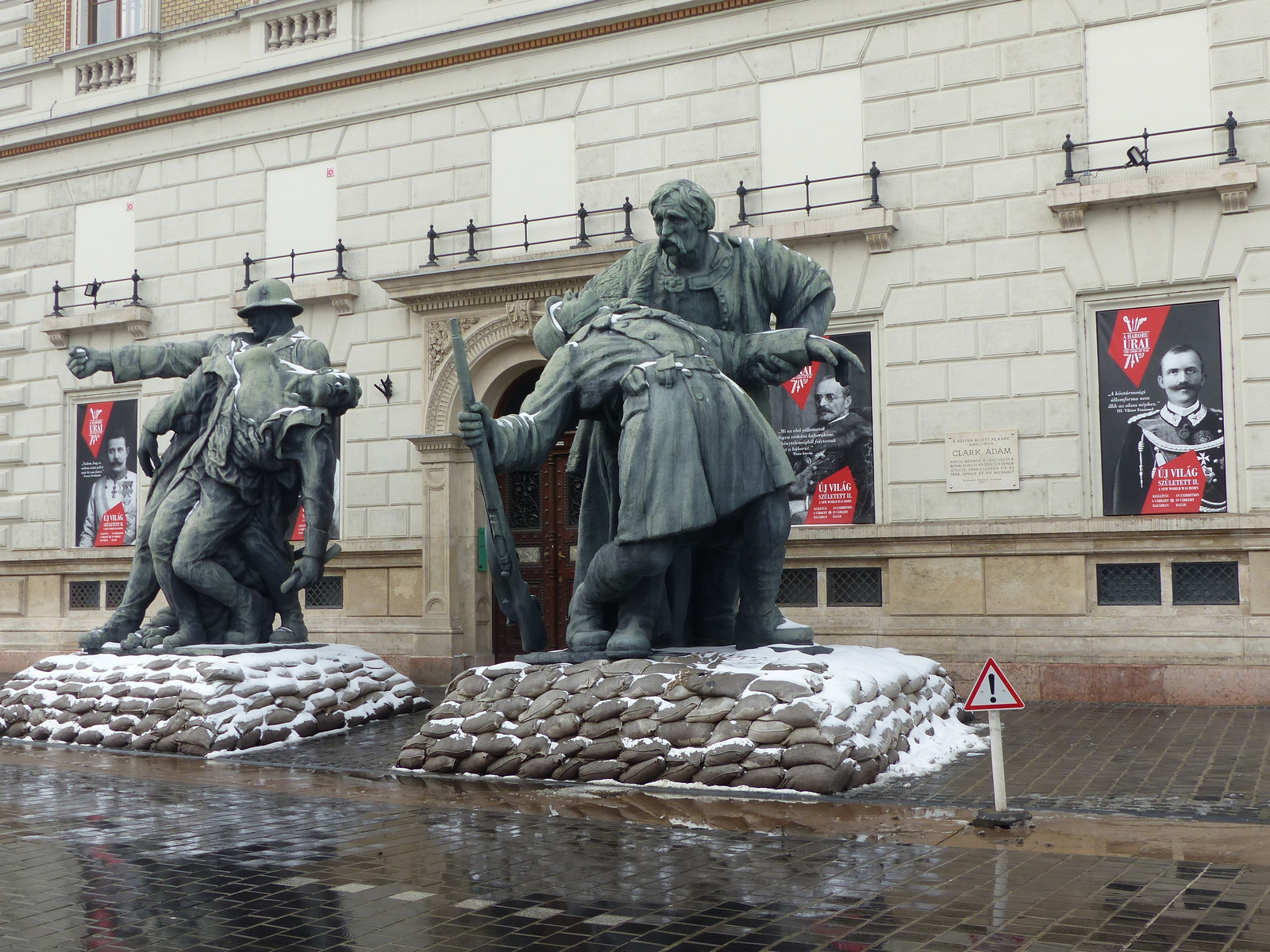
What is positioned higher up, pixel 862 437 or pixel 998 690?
pixel 862 437

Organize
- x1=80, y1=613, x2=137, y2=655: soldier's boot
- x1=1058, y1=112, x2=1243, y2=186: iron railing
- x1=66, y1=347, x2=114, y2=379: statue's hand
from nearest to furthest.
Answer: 1. x1=66, y1=347, x2=114, y2=379: statue's hand
2. x1=80, y1=613, x2=137, y2=655: soldier's boot
3. x1=1058, y1=112, x2=1243, y2=186: iron railing

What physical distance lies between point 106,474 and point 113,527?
73 centimetres

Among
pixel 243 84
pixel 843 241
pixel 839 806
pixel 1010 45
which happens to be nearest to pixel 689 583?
pixel 839 806

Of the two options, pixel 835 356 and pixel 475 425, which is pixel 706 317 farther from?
pixel 475 425

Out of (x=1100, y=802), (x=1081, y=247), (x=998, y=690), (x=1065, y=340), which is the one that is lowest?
(x=1100, y=802)

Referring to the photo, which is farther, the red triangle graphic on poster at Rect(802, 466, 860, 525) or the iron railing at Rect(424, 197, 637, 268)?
the iron railing at Rect(424, 197, 637, 268)

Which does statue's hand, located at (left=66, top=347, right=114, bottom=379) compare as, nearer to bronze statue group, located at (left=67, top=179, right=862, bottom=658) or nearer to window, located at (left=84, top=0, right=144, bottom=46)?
bronze statue group, located at (left=67, top=179, right=862, bottom=658)

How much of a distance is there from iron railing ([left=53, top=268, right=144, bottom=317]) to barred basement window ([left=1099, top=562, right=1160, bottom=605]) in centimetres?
1248

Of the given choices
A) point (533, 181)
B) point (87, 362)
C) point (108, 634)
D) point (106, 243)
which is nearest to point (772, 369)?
point (87, 362)

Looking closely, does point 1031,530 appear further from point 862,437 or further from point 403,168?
point 403,168

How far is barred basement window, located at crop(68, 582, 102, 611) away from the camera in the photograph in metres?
17.9

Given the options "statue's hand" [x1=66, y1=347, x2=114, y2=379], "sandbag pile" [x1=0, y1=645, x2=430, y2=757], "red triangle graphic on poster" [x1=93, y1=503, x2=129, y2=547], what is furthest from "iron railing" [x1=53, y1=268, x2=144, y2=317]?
"sandbag pile" [x1=0, y1=645, x2=430, y2=757]

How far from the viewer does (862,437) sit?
1365 cm

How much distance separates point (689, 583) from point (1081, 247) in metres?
6.68
